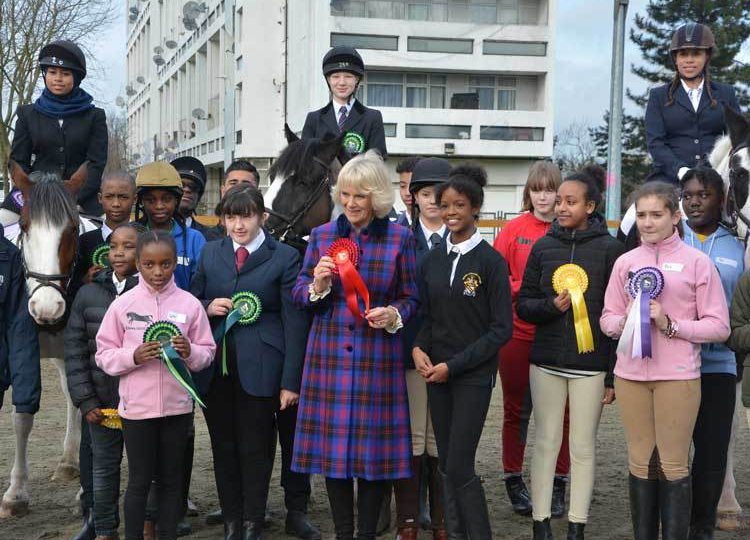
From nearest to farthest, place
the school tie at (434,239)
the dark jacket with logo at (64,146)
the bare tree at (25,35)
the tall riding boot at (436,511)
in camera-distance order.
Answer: the tall riding boot at (436,511) → the school tie at (434,239) → the dark jacket with logo at (64,146) → the bare tree at (25,35)

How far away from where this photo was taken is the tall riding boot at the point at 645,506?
470 centimetres

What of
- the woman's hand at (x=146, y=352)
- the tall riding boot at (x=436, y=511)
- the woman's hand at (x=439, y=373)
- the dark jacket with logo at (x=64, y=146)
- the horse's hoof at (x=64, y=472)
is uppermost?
the dark jacket with logo at (x=64, y=146)

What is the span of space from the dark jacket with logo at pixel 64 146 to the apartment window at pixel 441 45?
29.3 meters

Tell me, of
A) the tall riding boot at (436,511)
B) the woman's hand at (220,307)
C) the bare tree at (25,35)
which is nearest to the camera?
the woman's hand at (220,307)

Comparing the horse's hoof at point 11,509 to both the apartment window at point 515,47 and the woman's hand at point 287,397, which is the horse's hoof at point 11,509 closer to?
the woman's hand at point 287,397

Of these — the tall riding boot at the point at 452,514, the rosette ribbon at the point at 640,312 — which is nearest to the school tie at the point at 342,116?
the rosette ribbon at the point at 640,312

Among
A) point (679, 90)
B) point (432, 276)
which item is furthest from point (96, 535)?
point (679, 90)

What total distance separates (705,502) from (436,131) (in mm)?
30826

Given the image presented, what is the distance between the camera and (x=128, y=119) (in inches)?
2721

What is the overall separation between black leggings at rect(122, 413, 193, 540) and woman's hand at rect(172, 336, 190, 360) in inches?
16.0

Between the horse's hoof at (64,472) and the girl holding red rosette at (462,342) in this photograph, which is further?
the horse's hoof at (64,472)

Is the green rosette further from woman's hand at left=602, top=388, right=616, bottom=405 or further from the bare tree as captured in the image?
the bare tree

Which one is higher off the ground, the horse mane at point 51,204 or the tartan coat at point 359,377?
the horse mane at point 51,204

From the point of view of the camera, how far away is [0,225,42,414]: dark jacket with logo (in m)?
5.32
